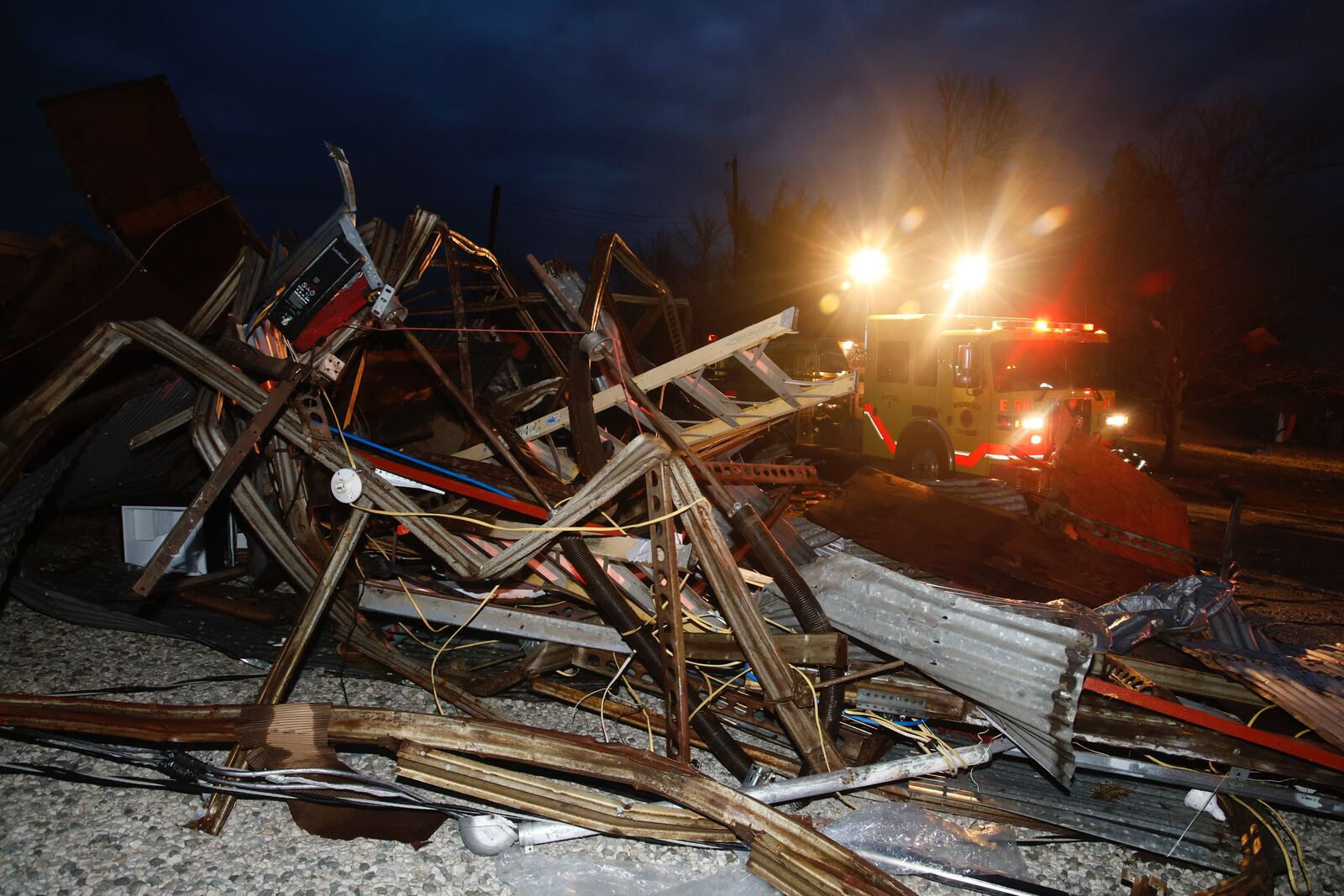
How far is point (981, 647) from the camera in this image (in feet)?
10.1

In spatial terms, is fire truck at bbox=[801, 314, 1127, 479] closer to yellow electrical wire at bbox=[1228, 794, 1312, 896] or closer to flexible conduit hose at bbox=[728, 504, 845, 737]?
yellow electrical wire at bbox=[1228, 794, 1312, 896]

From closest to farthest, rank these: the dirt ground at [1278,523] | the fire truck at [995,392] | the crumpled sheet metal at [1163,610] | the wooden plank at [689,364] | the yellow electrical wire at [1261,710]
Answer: the yellow electrical wire at [1261,710], the crumpled sheet metal at [1163,610], the wooden plank at [689,364], the dirt ground at [1278,523], the fire truck at [995,392]

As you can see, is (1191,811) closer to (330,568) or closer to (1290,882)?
(1290,882)

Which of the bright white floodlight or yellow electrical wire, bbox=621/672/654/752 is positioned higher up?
the bright white floodlight

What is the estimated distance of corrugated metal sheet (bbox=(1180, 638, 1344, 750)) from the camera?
3.12m

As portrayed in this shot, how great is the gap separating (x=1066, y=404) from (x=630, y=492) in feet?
20.8

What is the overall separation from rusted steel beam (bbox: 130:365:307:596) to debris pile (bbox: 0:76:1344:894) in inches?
0.6

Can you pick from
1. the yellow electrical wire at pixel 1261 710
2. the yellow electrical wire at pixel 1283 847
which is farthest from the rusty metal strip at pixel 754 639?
the yellow electrical wire at pixel 1261 710

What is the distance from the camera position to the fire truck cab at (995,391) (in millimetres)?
8531

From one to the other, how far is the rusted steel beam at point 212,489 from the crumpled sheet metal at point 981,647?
8.64 feet

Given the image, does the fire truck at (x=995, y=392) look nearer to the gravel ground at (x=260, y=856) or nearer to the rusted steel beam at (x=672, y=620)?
the gravel ground at (x=260, y=856)

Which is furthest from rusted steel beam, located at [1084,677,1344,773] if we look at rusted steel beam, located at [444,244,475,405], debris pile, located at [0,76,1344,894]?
rusted steel beam, located at [444,244,475,405]

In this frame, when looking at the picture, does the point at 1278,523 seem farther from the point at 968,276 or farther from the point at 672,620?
the point at 672,620

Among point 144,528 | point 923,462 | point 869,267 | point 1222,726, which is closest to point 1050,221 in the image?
point 869,267
